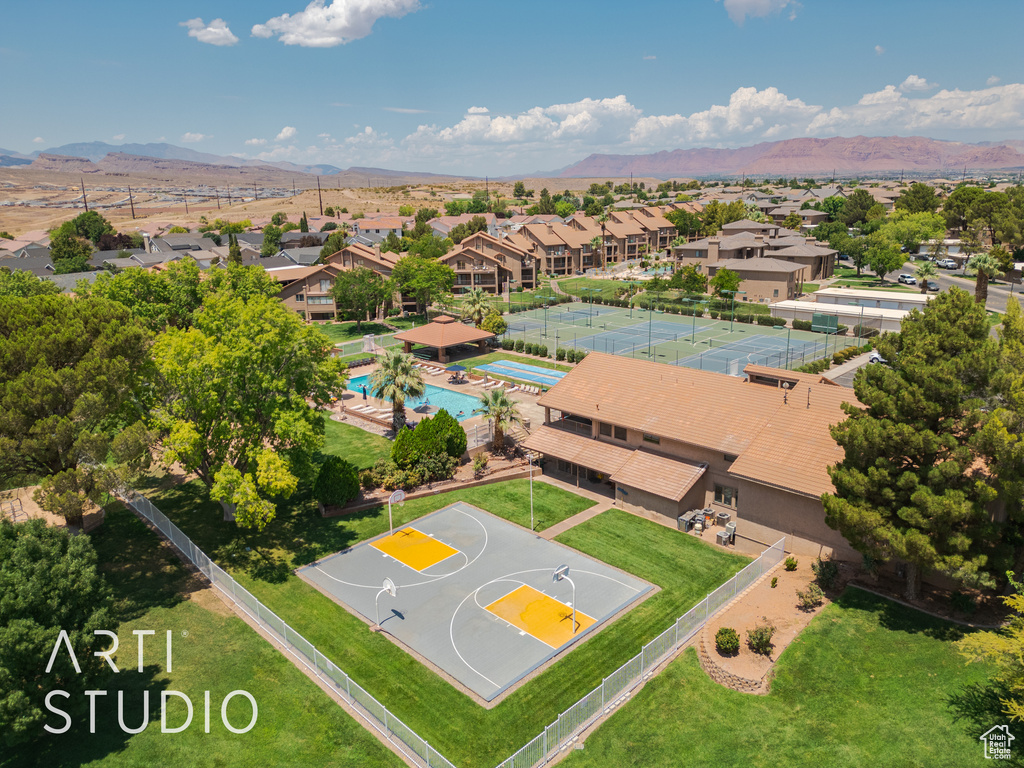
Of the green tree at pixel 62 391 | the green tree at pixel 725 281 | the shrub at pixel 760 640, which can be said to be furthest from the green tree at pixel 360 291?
the shrub at pixel 760 640

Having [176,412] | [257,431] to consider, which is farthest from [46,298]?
[257,431]

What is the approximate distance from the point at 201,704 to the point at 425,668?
25.2ft

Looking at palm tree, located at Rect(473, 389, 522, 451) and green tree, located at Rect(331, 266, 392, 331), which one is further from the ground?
green tree, located at Rect(331, 266, 392, 331)

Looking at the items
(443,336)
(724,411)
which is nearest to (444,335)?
(443,336)

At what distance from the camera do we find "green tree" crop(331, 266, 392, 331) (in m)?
Answer: 81.1

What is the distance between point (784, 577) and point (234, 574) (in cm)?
2553

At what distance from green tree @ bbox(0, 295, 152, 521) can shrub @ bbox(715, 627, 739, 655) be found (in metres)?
25.6

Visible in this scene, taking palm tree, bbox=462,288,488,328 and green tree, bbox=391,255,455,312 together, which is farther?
green tree, bbox=391,255,455,312

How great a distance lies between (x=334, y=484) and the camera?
3444 centimetres

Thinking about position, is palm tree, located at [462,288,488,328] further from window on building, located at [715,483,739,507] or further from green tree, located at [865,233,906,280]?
green tree, located at [865,233,906,280]

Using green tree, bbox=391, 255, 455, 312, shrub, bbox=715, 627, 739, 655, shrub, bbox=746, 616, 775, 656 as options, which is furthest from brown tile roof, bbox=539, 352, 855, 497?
green tree, bbox=391, 255, 455, 312

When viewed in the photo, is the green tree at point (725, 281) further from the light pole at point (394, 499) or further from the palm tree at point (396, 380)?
the light pole at point (394, 499)

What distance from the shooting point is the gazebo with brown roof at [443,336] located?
65.3 meters

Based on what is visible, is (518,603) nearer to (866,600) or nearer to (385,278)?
(866,600)
